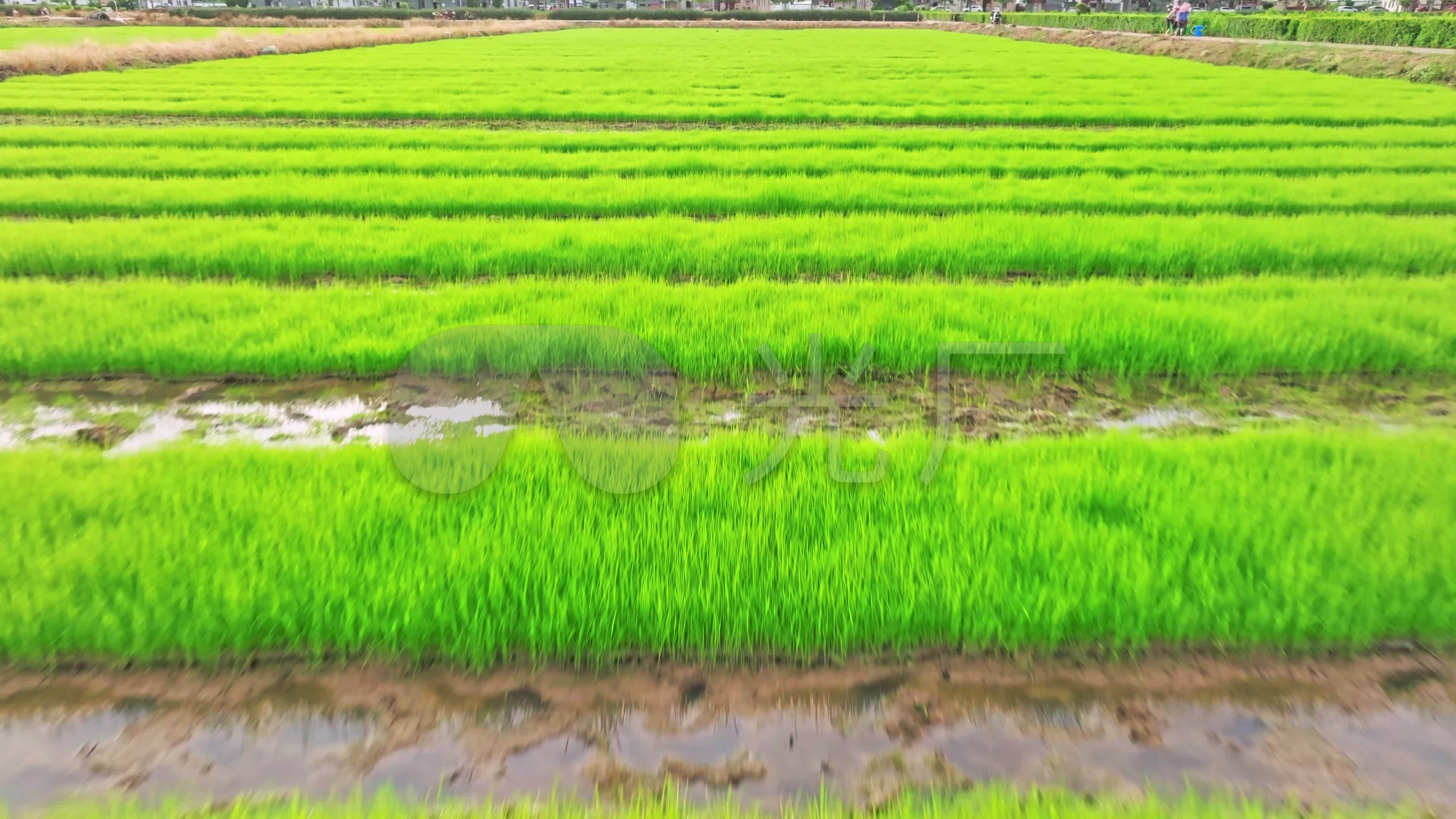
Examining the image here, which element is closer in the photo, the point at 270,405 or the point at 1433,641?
the point at 1433,641

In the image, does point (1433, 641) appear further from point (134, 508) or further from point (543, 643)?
point (134, 508)

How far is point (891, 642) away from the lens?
1.73 meters

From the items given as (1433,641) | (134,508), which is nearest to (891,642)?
(1433,641)

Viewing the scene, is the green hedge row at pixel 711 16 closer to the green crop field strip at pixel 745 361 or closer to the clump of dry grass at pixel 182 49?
the clump of dry grass at pixel 182 49

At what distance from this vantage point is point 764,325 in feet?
11.1

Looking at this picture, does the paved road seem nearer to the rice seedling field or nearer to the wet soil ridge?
the rice seedling field

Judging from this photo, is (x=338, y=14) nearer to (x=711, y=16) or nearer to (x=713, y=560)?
(x=711, y=16)

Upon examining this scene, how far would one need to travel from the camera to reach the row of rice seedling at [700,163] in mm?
6535

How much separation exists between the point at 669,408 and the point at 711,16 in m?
51.6

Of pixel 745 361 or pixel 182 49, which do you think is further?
pixel 182 49

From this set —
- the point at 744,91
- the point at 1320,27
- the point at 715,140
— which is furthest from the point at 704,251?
the point at 1320,27

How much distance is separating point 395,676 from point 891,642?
3.65 ft

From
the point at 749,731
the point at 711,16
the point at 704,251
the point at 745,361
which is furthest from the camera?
the point at 711,16

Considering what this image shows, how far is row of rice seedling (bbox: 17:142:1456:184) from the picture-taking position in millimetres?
6535
